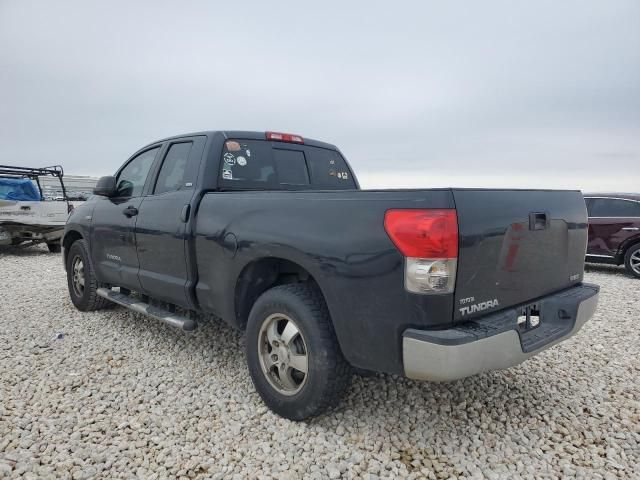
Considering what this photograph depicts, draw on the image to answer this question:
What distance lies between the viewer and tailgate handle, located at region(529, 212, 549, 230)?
2.59 metres

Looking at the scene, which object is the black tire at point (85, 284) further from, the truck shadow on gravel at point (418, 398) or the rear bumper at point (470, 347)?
the rear bumper at point (470, 347)

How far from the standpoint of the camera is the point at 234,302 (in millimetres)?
3105

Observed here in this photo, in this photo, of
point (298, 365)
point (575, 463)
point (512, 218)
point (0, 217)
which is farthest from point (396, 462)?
point (0, 217)

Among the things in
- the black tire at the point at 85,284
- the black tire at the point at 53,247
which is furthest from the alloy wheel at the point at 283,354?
the black tire at the point at 53,247

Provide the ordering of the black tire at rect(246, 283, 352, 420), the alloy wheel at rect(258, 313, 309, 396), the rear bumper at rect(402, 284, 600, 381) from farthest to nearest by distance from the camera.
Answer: the alloy wheel at rect(258, 313, 309, 396) → the black tire at rect(246, 283, 352, 420) → the rear bumper at rect(402, 284, 600, 381)

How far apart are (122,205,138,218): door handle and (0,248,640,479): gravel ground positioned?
1.25 meters

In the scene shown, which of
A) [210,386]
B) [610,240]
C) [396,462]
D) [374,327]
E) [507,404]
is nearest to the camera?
[374,327]

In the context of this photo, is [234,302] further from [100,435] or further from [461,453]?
[461,453]

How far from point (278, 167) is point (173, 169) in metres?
0.96

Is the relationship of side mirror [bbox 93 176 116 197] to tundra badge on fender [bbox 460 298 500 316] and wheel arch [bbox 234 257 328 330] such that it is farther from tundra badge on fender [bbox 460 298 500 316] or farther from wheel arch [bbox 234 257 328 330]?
tundra badge on fender [bbox 460 298 500 316]

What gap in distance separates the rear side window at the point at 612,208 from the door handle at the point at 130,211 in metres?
8.56

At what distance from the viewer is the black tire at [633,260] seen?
810 cm

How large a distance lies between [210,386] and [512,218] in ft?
8.08

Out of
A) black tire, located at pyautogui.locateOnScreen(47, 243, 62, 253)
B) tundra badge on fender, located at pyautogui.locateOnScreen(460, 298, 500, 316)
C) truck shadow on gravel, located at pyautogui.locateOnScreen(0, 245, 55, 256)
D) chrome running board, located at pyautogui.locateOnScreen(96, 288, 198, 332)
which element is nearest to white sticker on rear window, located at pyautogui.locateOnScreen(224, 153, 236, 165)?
chrome running board, located at pyautogui.locateOnScreen(96, 288, 198, 332)
